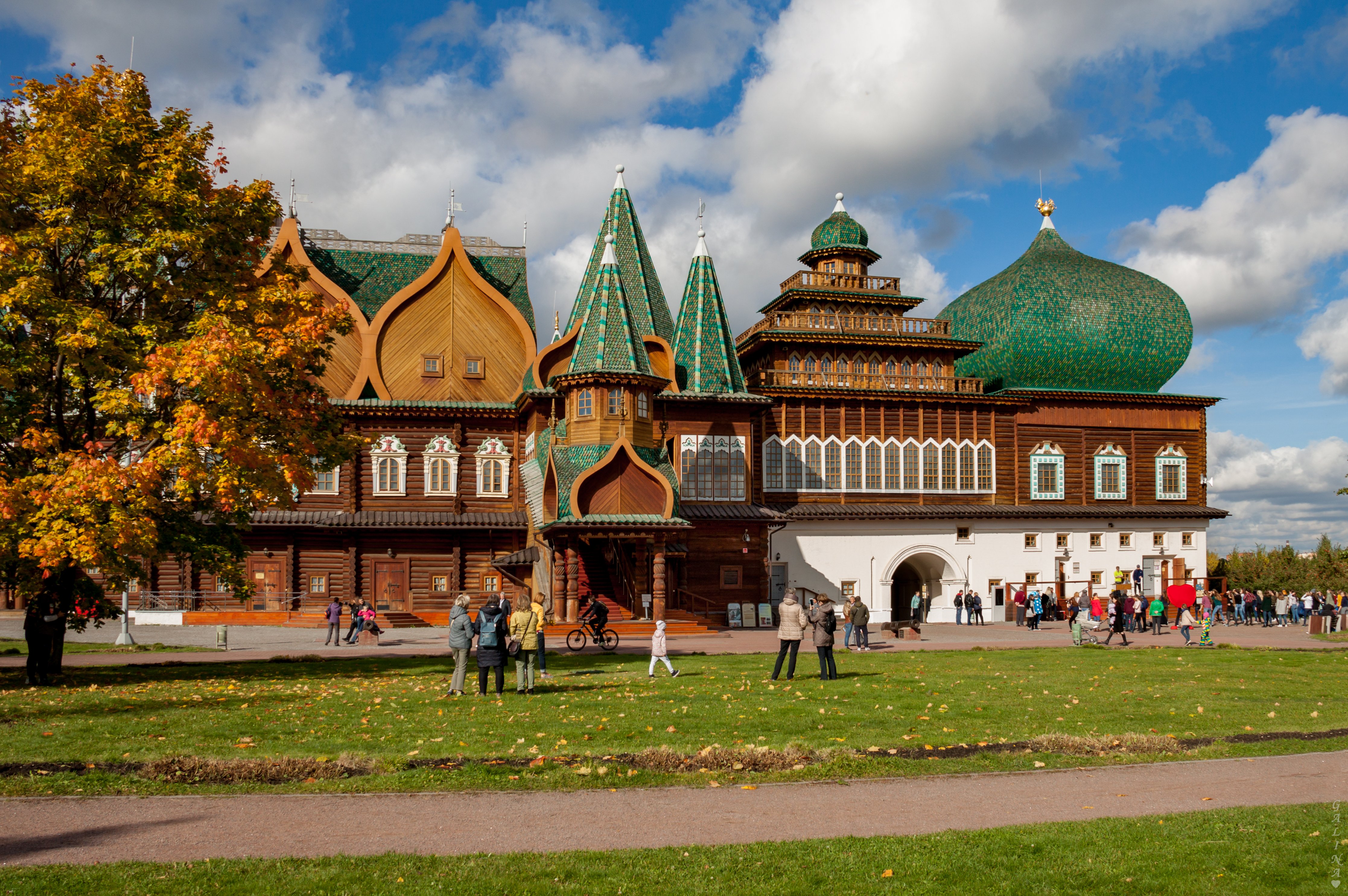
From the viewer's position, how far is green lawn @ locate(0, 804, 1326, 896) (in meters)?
7.11

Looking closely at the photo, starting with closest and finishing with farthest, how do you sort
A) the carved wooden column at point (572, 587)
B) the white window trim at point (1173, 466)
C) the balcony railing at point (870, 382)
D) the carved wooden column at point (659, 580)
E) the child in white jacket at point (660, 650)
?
the child in white jacket at point (660, 650), the carved wooden column at point (659, 580), the carved wooden column at point (572, 587), the balcony railing at point (870, 382), the white window trim at point (1173, 466)

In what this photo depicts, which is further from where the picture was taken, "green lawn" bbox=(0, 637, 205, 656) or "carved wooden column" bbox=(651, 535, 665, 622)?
"carved wooden column" bbox=(651, 535, 665, 622)

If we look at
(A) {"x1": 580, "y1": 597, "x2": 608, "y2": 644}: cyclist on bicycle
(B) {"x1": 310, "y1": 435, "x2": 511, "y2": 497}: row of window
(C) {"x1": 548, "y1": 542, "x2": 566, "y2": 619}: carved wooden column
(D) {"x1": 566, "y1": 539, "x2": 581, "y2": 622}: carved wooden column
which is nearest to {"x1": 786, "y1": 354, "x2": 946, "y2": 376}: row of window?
(B) {"x1": 310, "y1": 435, "x2": 511, "y2": 497}: row of window

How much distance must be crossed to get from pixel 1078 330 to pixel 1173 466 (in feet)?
26.2

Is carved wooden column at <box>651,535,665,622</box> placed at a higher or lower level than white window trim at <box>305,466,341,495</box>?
lower

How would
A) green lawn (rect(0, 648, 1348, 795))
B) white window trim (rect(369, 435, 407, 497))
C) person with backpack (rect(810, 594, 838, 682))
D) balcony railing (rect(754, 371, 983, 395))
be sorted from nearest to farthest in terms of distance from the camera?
1. green lawn (rect(0, 648, 1348, 795))
2. person with backpack (rect(810, 594, 838, 682))
3. white window trim (rect(369, 435, 407, 497))
4. balcony railing (rect(754, 371, 983, 395))

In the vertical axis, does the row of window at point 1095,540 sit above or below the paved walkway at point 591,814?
above

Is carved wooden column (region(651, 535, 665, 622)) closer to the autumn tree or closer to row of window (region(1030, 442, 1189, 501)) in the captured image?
the autumn tree

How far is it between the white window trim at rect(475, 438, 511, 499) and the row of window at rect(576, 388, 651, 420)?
823cm

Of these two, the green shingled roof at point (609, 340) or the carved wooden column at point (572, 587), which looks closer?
the carved wooden column at point (572, 587)

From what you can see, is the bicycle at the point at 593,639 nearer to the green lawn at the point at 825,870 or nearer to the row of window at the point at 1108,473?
the green lawn at the point at 825,870

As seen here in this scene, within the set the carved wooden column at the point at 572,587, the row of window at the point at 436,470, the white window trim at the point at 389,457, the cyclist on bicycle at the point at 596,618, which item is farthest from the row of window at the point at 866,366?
the cyclist on bicycle at the point at 596,618

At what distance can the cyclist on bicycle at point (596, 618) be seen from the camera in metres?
25.1

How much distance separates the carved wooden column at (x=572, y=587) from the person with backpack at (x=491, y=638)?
53.9 ft
